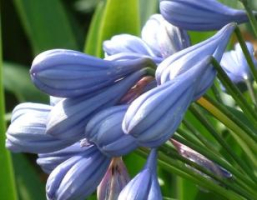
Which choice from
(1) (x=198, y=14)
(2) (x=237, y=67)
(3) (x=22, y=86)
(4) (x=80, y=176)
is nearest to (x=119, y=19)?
(2) (x=237, y=67)

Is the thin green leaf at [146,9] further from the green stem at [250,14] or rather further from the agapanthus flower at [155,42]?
the green stem at [250,14]

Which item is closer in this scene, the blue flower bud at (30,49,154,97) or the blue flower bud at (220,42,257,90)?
the blue flower bud at (30,49,154,97)

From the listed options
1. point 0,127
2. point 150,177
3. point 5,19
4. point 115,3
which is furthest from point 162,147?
point 5,19

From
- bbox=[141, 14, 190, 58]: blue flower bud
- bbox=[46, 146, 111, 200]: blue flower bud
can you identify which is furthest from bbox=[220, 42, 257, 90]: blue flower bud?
bbox=[46, 146, 111, 200]: blue flower bud

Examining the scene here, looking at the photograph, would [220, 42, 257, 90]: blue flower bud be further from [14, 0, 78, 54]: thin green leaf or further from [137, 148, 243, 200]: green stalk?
[14, 0, 78, 54]: thin green leaf

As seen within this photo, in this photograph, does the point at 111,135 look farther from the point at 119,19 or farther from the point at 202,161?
the point at 119,19

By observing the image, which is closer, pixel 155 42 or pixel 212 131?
pixel 212 131

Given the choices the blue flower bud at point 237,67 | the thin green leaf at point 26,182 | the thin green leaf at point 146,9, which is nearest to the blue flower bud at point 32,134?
the blue flower bud at point 237,67
